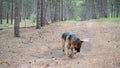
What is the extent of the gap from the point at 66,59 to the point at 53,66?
147 cm

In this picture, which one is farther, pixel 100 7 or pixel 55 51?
pixel 100 7

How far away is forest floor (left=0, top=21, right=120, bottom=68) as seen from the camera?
39.6ft

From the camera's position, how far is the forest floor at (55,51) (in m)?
12.1

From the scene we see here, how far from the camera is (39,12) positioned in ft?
83.0

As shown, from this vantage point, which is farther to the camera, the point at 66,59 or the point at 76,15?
the point at 76,15

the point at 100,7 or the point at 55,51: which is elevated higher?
the point at 100,7

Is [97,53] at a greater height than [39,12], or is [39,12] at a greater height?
[39,12]

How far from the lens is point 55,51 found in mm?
15719

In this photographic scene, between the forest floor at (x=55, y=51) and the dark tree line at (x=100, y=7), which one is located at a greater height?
the dark tree line at (x=100, y=7)

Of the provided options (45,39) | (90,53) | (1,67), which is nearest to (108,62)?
(90,53)

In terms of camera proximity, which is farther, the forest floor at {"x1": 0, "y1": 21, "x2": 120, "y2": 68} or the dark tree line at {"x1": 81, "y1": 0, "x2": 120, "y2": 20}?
the dark tree line at {"x1": 81, "y1": 0, "x2": 120, "y2": 20}

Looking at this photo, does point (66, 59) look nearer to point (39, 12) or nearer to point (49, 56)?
point (49, 56)

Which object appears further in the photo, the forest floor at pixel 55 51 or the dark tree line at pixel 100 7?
the dark tree line at pixel 100 7

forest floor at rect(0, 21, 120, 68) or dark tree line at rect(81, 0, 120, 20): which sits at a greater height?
dark tree line at rect(81, 0, 120, 20)
